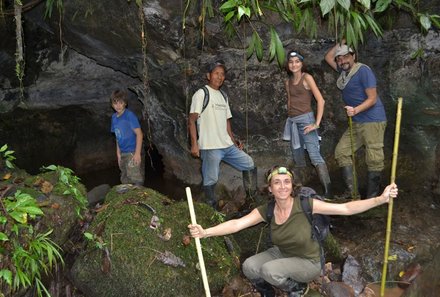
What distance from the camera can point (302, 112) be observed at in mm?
7293

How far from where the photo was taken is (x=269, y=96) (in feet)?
29.8

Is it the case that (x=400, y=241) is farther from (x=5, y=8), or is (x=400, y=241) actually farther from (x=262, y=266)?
(x=5, y=8)

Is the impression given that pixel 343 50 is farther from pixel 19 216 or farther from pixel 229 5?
pixel 19 216

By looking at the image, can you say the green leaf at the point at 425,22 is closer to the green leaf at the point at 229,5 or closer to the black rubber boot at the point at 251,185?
the green leaf at the point at 229,5

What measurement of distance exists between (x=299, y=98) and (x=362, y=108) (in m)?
0.98

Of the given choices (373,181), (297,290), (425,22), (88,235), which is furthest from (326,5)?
(88,235)

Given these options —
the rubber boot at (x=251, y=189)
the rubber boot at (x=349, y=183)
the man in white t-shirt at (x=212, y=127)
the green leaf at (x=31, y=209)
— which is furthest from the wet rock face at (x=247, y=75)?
the green leaf at (x=31, y=209)

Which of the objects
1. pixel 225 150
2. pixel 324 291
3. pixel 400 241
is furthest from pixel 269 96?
pixel 324 291

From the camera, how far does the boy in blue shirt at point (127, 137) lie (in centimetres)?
→ 748

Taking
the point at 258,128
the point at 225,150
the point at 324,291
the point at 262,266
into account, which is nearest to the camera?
the point at 262,266

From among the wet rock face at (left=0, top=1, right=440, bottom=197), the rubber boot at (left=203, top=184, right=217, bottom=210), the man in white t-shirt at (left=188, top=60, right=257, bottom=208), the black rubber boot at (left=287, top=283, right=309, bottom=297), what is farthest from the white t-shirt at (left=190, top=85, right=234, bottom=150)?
the black rubber boot at (left=287, top=283, right=309, bottom=297)

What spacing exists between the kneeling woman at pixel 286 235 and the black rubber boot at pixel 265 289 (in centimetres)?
4

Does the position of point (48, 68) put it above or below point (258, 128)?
above

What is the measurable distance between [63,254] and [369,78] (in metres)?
5.04
